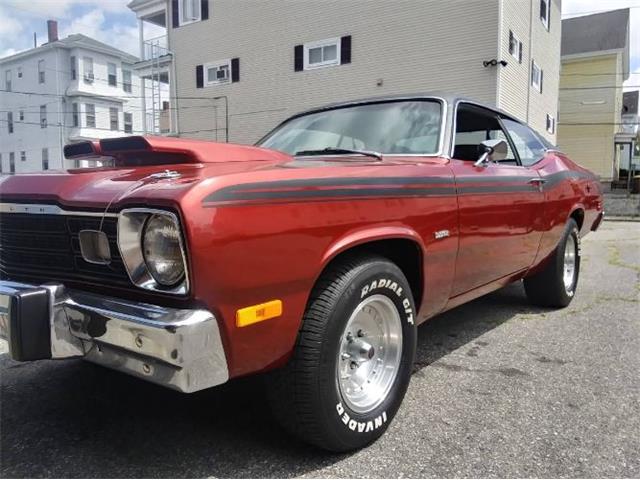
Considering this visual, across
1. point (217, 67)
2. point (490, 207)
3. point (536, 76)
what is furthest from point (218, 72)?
point (490, 207)

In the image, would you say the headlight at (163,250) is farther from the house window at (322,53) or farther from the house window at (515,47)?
the house window at (322,53)

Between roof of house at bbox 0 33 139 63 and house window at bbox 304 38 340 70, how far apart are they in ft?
59.2

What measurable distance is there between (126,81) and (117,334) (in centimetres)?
3651

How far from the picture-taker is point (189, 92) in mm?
21609

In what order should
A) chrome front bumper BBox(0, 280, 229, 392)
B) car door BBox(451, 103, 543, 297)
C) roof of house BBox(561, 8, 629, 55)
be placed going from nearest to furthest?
chrome front bumper BBox(0, 280, 229, 392) < car door BBox(451, 103, 543, 297) < roof of house BBox(561, 8, 629, 55)

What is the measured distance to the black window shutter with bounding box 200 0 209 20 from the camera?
20656 millimetres

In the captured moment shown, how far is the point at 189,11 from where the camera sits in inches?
837

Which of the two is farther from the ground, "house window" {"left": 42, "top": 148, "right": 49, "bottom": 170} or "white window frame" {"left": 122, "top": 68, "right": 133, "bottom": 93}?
"white window frame" {"left": 122, "top": 68, "right": 133, "bottom": 93}

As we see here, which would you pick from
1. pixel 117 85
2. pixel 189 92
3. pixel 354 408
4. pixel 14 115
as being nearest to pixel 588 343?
pixel 354 408

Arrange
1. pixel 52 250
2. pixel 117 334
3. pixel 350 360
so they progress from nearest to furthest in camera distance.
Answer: pixel 117 334 < pixel 52 250 < pixel 350 360

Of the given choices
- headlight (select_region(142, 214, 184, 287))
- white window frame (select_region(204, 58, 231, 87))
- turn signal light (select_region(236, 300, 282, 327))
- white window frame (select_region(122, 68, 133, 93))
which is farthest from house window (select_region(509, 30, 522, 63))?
white window frame (select_region(122, 68, 133, 93))

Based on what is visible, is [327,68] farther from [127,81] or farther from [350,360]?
[127,81]

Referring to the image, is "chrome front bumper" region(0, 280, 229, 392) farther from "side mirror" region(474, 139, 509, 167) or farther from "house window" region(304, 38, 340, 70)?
"house window" region(304, 38, 340, 70)

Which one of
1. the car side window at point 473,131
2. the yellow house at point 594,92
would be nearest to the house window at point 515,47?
the car side window at point 473,131
